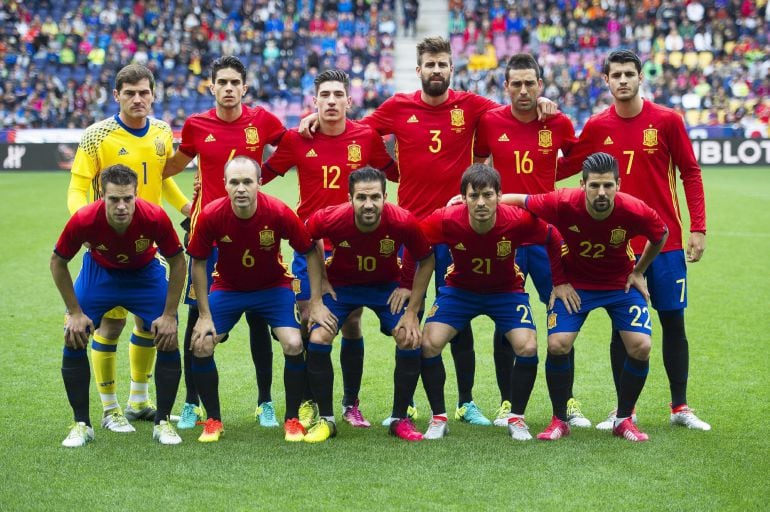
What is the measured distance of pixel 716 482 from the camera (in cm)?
550

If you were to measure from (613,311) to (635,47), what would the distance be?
90.5ft

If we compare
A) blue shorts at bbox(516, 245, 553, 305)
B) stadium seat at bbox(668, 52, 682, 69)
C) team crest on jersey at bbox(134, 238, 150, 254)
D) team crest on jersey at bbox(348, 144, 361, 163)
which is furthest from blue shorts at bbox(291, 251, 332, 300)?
stadium seat at bbox(668, 52, 682, 69)

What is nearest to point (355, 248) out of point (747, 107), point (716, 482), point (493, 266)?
point (493, 266)

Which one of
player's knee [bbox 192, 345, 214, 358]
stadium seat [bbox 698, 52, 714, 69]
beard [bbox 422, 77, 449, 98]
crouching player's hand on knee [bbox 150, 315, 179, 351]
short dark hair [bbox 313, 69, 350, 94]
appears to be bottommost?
player's knee [bbox 192, 345, 214, 358]

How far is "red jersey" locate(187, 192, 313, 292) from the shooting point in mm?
6344

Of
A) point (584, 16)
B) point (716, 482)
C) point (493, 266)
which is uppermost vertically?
point (584, 16)

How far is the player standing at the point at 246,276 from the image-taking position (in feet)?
20.8

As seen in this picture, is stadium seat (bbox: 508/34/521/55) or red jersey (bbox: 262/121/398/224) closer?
red jersey (bbox: 262/121/398/224)

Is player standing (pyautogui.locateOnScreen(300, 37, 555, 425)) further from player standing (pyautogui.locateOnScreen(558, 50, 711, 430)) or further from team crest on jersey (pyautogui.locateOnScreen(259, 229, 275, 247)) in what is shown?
team crest on jersey (pyautogui.locateOnScreen(259, 229, 275, 247))

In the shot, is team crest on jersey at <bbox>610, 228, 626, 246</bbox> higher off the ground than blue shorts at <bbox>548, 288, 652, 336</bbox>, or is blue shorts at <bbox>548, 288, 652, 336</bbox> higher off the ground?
team crest on jersey at <bbox>610, 228, 626, 246</bbox>

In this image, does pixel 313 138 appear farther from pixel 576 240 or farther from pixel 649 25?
pixel 649 25

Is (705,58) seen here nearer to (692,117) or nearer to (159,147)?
(692,117)

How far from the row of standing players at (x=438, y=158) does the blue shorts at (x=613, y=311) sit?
11 centimetres

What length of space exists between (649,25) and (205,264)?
1126 inches
